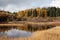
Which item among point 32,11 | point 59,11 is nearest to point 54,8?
point 59,11

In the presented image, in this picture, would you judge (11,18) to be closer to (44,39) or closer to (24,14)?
(24,14)

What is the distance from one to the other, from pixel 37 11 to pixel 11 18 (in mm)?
33387

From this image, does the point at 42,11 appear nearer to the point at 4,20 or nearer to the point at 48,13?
the point at 48,13

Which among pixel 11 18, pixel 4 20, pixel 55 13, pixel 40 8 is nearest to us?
pixel 4 20

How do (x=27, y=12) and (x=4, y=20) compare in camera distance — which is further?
(x=27, y=12)

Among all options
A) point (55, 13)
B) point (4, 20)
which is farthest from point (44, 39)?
point (55, 13)

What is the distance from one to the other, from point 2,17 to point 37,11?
3962 cm

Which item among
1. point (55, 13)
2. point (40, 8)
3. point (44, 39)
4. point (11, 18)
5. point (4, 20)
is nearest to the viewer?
point (44, 39)

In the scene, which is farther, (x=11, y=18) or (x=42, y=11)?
(x=42, y=11)

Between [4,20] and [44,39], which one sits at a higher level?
[44,39]

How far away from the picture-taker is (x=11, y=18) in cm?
8169

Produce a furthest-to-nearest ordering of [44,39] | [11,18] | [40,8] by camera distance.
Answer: [40,8]
[11,18]
[44,39]

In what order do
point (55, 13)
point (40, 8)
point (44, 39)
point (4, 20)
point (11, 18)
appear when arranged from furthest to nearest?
1. point (40, 8)
2. point (55, 13)
3. point (11, 18)
4. point (4, 20)
5. point (44, 39)

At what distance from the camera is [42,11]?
11088 cm
